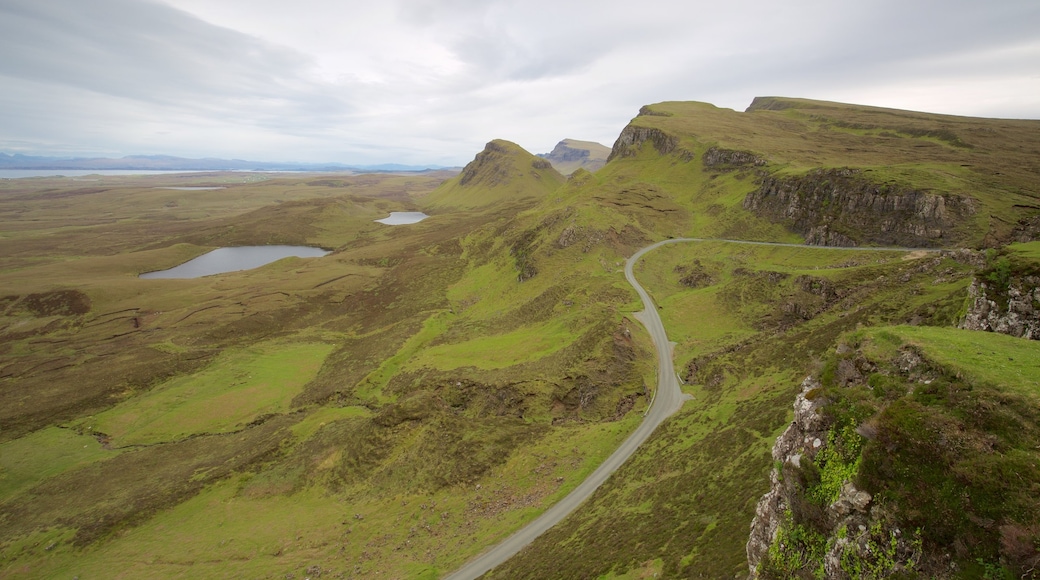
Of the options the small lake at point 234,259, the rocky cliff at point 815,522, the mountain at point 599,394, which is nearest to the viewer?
the rocky cliff at point 815,522

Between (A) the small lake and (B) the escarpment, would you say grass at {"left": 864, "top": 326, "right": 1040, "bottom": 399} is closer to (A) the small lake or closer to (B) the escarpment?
(B) the escarpment

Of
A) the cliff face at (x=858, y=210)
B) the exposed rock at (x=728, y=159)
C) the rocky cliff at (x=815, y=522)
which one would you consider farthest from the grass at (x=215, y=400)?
the exposed rock at (x=728, y=159)

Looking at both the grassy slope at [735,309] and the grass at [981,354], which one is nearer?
the grass at [981,354]

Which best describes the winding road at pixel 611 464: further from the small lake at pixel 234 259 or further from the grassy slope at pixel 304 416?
the small lake at pixel 234 259

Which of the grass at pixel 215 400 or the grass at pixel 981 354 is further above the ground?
the grass at pixel 981 354

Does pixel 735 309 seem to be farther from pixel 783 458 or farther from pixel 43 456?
pixel 43 456

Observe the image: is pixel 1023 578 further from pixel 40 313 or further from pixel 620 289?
pixel 40 313
